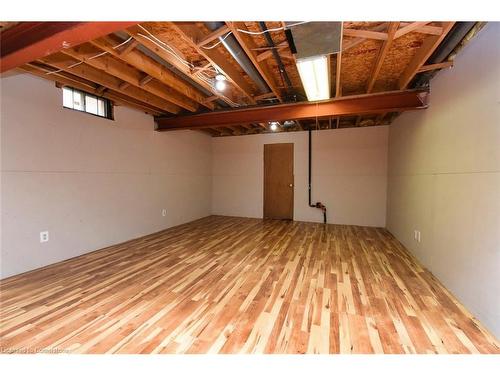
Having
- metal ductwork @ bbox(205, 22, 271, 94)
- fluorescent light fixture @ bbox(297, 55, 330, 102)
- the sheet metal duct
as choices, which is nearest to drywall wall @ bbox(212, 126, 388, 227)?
fluorescent light fixture @ bbox(297, 55, 330, 102)

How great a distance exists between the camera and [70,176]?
323cm

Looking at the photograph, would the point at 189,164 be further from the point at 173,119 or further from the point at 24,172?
the point at 24,172

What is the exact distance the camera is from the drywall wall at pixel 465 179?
176cm

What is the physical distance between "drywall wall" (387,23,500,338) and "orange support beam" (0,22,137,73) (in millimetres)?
2745

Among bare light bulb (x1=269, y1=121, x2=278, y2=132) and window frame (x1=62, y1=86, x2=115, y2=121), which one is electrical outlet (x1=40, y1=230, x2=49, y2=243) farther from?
bare light bulb (x1=269, y1=121, x2=278, y2=132)

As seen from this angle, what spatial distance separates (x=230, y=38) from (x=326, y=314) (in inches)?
104

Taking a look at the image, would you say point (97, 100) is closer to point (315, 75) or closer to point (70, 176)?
point (70, 176)

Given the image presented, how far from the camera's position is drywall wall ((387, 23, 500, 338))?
176cm

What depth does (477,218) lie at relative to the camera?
1.94m

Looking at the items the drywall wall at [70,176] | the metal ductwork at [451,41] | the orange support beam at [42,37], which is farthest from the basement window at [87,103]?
the metal ductwork at [451,41]

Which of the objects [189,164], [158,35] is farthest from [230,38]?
[189,164]
